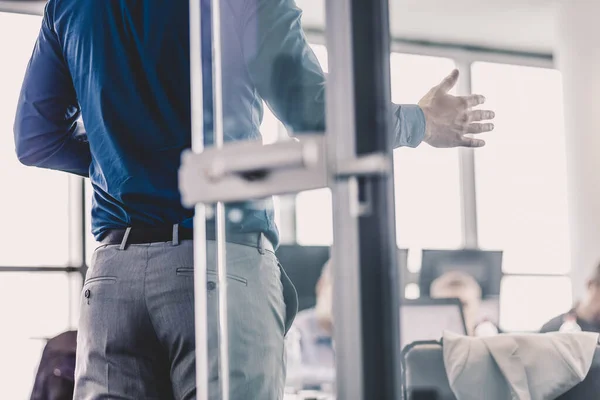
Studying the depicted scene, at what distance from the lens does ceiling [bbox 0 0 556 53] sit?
4.28ft

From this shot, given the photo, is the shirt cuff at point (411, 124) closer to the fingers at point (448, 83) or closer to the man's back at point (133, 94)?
the fingers at point (448, 83)

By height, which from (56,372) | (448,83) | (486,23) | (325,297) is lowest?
(56,372)

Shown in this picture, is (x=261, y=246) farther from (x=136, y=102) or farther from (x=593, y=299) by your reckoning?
(x=593, y=299)

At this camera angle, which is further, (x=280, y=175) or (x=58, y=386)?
(x=58, y=386)

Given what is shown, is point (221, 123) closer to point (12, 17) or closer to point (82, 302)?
point (82, 302)

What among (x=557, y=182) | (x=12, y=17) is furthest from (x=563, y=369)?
(x=12, y=17)

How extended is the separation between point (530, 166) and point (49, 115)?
86 centimetres

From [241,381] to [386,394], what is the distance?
1.11 ft

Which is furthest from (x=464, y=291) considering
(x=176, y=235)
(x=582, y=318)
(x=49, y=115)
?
(x=49, y=115)

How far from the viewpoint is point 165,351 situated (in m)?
1.26

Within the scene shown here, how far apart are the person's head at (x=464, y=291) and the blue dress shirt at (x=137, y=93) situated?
48 centimetres

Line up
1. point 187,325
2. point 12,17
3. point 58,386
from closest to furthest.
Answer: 1. point 187,325
2. point 58,386
3. point 12,17

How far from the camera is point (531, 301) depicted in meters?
1.56

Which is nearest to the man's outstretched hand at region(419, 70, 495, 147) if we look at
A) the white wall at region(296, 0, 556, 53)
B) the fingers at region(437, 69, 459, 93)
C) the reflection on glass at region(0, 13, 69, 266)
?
the fingers at region(437, 69, 459, 93)
